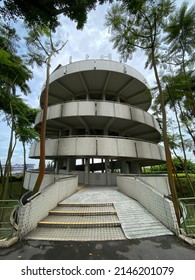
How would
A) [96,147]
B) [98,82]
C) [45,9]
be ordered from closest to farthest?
[45,9], [96,147], [98,82]

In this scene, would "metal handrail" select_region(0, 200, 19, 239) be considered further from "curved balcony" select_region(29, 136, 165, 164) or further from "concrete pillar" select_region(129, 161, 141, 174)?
"concrete pillar" select_region(129, 161, 141, 174)

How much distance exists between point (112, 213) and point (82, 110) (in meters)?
8.97

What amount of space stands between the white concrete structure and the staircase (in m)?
5.99

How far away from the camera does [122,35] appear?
704 cm

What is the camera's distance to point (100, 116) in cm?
1236

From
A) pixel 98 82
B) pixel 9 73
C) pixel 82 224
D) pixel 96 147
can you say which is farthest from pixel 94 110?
pixel 82 224

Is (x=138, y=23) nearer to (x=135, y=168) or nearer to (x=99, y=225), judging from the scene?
(x=99, y=225)

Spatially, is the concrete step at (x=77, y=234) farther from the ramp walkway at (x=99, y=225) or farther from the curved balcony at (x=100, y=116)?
the curved balcony at (x=100, y=116)

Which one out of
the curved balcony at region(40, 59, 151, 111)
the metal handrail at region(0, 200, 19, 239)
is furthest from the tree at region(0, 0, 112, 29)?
the curved balcony at region(40, 59, 151, 111)

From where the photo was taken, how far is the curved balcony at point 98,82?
1332 centimetres

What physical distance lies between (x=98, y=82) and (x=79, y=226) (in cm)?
1361

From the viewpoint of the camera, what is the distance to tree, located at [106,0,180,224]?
5.98 meters
